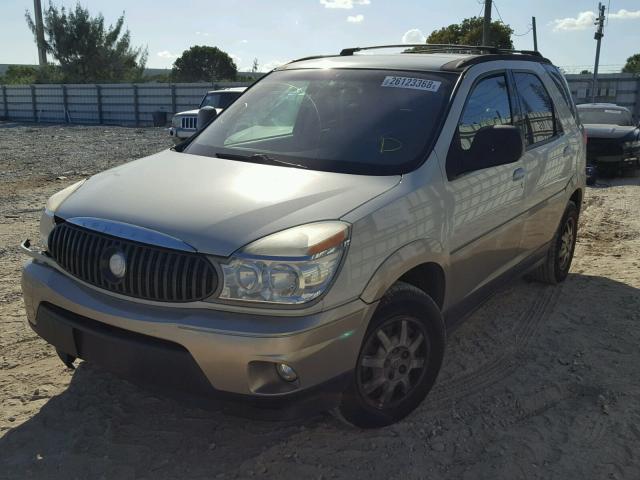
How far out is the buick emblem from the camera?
256 cm

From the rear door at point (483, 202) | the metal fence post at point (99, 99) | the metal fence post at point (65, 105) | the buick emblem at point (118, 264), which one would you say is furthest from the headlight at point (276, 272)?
the metal fence post at point (65, 105)

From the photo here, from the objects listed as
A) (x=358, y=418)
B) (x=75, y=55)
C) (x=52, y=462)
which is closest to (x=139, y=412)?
(x=52, y=462)

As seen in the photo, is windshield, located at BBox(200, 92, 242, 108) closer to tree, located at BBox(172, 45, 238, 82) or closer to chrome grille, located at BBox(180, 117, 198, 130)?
chrome grille, located at BBox(180, 117, 198, 130)

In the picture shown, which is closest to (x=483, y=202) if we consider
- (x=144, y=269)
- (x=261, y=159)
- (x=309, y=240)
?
(x=261, y=159)

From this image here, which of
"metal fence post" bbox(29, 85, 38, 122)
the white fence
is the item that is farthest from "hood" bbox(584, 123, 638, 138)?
"metal fence post" bbox(29, 85, 38, 122)

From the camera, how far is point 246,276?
2.41 m

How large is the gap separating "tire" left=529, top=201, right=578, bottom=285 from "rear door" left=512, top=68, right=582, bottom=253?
0.83ft

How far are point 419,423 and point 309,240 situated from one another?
129 cm

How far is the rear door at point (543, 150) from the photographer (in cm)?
421

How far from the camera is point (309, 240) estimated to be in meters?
2.44

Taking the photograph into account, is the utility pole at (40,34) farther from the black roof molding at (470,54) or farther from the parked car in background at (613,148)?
the black roof molding at (470,54)

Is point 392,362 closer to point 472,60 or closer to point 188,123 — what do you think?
point 472,60

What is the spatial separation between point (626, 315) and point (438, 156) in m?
2.48

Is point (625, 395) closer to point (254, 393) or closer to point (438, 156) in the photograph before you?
point (438, 156)
